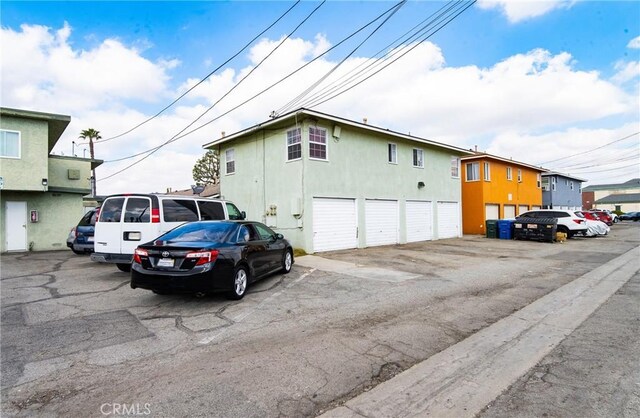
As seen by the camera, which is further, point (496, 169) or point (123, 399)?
point (496, 169)

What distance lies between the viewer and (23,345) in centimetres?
430

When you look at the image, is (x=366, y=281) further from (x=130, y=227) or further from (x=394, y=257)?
(x=130, y=227)

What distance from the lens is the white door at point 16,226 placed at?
1486 centimetres

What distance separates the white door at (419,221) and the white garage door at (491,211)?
706 centimetres

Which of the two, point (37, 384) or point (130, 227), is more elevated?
point (130, 227)

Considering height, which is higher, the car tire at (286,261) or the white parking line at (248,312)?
the car tire at (286,261)

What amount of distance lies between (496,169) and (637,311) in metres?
21.4

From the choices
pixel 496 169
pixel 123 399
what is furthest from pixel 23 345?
pixel 496 169

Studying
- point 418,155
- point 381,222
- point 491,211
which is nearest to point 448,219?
point 418,155

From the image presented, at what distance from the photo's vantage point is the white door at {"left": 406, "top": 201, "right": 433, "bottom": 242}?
17969 millimetres

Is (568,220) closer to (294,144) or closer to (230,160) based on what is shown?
(294,144)

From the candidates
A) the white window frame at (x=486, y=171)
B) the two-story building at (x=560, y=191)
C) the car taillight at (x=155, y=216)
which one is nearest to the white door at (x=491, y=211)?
the white window frame at (x=486, y=171)

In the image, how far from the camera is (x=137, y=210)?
27.1ft

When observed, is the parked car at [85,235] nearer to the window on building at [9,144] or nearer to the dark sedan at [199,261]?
the window on building at [9,144]
